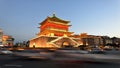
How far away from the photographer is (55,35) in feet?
240

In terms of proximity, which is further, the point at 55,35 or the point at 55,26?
the point at 55,26

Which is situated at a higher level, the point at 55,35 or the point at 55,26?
the point at 55,26

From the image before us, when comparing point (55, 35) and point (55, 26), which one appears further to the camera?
point (55, 26)

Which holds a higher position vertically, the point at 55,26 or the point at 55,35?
the point at 55,26

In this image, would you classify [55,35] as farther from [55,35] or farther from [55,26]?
[55,26]

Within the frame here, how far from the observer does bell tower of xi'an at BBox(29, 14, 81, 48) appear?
69.9 m

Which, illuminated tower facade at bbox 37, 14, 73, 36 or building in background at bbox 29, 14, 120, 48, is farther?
illuminated tower facade at bbox 37, 14, 73, 36

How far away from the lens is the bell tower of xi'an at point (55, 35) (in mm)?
69875

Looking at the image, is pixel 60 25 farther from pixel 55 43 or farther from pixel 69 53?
pixel 69 53

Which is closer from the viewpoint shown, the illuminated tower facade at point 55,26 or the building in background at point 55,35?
the building in background at point 55,35

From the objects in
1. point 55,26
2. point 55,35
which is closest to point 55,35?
point 55,35

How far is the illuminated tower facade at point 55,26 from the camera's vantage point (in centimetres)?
7231

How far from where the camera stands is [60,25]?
75.9 m

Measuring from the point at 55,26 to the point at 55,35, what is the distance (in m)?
3.23
